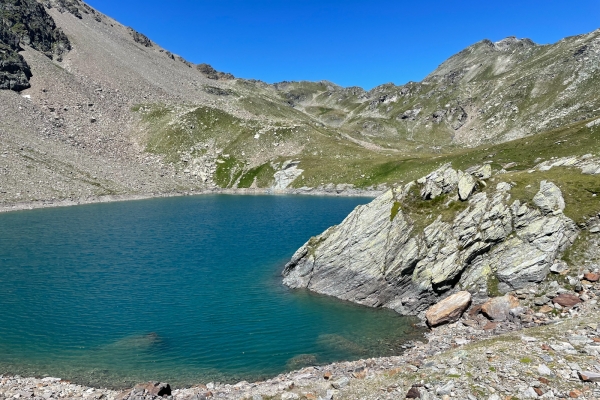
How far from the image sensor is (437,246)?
3872cm

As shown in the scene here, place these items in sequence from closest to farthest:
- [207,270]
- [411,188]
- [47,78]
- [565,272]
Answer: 1. [565,272]
2. [411,188]
3. [207,270]
4. [47,78]

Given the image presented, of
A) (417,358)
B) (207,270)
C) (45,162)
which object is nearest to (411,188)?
(417,358)

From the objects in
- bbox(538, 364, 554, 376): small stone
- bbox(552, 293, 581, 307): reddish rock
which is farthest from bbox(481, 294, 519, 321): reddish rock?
bbox(538, 364, 554, 376): small stone

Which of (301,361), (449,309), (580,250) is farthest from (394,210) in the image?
(301,361)

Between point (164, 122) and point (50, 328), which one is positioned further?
point (164, 122)

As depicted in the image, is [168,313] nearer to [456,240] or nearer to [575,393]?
[456,240]

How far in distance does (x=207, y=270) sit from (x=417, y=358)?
33577 millimetres

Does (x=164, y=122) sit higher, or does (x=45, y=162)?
(x=164, y=122)

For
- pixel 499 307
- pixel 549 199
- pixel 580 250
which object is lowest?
pixel 499 307

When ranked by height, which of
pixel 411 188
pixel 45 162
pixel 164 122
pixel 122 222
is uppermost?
pixel 164 122

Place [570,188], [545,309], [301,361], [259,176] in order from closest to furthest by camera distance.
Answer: [301,361] < [545,309] < [570,188] < [259,176]

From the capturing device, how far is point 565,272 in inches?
1253

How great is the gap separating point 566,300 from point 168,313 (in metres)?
35.4

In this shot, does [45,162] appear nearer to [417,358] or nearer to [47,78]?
[47,78]
